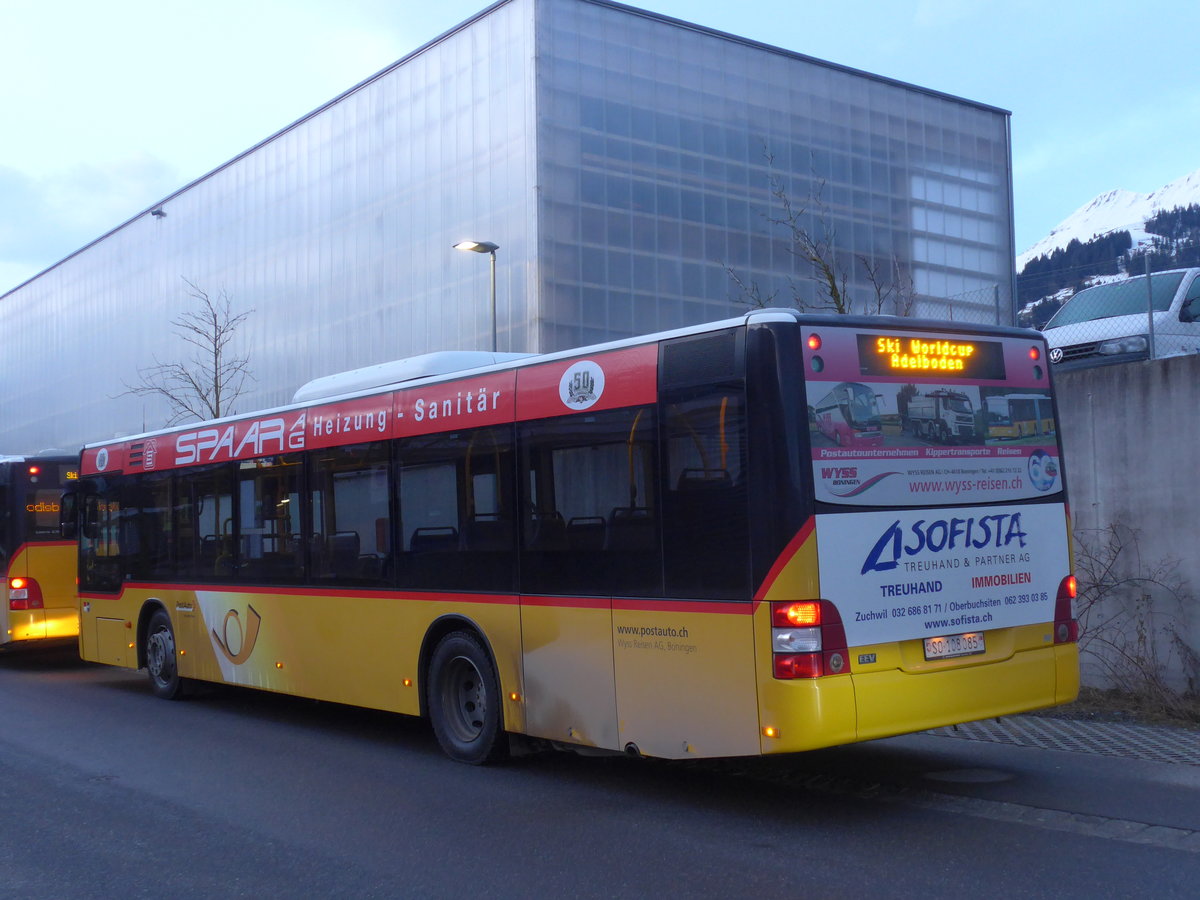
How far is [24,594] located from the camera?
55.5 feet

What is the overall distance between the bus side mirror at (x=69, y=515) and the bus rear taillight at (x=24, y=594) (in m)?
1.47

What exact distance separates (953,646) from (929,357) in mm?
1747

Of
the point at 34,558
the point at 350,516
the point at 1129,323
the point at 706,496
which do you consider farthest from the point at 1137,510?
the point at 34,558

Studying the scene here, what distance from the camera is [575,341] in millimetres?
29688

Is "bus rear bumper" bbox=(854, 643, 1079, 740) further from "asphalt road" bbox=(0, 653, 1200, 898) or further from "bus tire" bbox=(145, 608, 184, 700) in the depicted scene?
"bus tire" bbox=(145, 608, 184, 700)

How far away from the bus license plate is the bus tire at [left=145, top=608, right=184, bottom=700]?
8903 mm

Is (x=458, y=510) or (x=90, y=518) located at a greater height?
(x=90, y=518)

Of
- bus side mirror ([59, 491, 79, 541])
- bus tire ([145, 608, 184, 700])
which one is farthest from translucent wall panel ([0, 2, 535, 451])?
bus tire ([145, 608, 184, 700])

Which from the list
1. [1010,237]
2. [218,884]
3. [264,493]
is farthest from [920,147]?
[218,884]

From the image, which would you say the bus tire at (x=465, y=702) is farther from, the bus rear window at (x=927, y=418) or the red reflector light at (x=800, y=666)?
the bus rear window at (x=927, y=418)

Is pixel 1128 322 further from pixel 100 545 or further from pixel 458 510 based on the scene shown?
pixel 100 545

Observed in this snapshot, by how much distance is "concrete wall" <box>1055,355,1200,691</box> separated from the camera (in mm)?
10914

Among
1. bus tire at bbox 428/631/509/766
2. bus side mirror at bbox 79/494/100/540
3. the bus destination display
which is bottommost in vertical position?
bus tire at bbox 428/631/509/766

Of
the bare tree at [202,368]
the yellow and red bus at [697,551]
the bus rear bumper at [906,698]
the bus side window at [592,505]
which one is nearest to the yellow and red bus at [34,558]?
the yellow and red bus at [697,551]
